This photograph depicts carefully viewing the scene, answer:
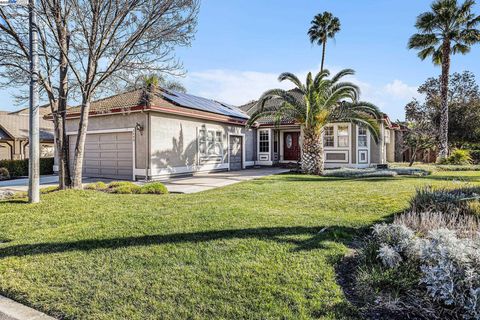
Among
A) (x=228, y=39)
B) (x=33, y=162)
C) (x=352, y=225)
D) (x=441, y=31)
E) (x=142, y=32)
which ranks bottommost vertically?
(x=352, y=225)

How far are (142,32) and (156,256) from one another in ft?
22.8

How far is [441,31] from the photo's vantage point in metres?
20.9

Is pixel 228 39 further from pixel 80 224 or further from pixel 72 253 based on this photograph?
pixel 72 253

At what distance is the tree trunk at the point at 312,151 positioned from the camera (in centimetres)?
1516

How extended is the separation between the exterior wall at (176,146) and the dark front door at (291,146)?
5.99m

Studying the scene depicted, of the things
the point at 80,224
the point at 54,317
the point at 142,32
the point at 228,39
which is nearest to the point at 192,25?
the point at 142,32

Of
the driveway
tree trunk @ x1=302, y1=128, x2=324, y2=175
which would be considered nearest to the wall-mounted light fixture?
the driveway

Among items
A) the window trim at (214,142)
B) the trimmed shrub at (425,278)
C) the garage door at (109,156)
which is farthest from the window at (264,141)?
the trimmed shrub at (425,278)

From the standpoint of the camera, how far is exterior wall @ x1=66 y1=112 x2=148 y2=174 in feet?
44.9

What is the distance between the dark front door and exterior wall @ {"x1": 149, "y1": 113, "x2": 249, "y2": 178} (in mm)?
5993

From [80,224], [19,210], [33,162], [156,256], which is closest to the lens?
[156,256]

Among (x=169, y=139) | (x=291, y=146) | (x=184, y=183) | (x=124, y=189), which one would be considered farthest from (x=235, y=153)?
(x=124, y=189)

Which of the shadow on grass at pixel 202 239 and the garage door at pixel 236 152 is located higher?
the garage door at pixel 236 152

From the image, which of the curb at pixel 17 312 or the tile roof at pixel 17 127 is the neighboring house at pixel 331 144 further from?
the tile roof at pixel 17 127
